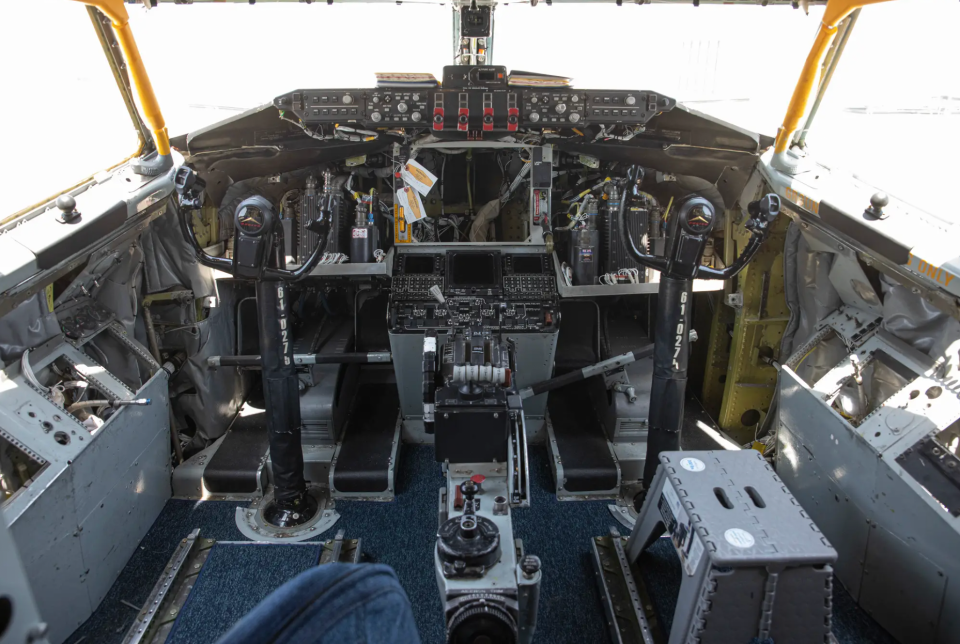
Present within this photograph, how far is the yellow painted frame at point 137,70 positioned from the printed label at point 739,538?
11.1 ft

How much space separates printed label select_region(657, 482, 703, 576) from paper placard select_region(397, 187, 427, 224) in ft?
7.71

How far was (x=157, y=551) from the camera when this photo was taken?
3.35m

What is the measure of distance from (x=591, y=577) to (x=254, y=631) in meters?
2.72

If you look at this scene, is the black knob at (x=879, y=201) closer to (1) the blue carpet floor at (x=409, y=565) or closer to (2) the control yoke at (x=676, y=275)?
(2) the control yoke at (x=676, y=275)

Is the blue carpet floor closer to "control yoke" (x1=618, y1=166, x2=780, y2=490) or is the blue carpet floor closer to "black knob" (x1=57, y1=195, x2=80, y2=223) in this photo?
"control yoke" (x1=618, y1=166, x2=780, y2=490)

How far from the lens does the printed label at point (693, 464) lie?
2646mm

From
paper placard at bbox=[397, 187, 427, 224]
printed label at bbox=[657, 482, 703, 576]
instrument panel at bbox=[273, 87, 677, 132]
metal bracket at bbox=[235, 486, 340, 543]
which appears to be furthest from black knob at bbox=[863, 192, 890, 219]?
metal bracket at bbox=[235, 486, 340, 543]

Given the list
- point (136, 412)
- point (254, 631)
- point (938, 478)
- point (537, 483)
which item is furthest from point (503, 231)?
point (254, 631)

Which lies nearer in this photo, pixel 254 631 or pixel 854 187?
pixel 254 631

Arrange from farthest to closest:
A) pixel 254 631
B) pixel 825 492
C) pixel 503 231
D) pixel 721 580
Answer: pixel 503 231 < pixel 825 492 < pixel 721 580 < pixel 254 631

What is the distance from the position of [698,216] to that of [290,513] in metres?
2.67

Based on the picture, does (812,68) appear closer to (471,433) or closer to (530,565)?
(471,433)

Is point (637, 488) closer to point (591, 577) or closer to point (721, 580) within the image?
point (591, 577)

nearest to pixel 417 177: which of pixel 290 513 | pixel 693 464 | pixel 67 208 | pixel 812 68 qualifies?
pixel 67 208
